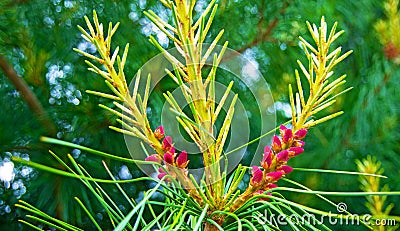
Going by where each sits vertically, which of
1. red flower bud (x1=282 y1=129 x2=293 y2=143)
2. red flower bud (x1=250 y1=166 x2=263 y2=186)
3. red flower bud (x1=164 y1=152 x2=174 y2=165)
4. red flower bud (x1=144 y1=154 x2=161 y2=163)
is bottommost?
red flower bud (x1=250 y1=166 x2=263 y2=186)

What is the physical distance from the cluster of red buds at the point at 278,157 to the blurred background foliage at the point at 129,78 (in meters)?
0.44

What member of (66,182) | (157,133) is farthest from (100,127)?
(157,133)

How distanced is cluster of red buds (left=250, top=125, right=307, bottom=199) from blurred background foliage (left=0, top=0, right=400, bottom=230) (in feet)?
1.44

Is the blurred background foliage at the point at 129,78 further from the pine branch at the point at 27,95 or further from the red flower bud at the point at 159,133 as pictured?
the red flower bud at the point at 159,133

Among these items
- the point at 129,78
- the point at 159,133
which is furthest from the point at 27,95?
the point at 159,133

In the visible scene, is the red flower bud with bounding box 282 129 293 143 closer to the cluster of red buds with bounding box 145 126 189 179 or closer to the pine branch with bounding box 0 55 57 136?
the cluster of red buds with bounding box 145 126 189 179

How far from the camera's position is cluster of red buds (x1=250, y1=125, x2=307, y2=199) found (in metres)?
0.28

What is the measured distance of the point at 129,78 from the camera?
75cm

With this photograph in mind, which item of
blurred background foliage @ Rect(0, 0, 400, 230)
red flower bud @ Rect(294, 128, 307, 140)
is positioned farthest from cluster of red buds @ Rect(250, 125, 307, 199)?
blurred background foliage @ Rect(0, 0, 400, 230)

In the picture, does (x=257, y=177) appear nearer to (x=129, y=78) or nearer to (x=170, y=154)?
(x=170, y=154)

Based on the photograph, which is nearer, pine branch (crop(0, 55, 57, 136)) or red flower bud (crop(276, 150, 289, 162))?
red flower bud (crop(276, 150, 289, 162))

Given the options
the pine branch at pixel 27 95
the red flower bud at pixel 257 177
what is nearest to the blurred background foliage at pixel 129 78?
the pine branch at pixel 27 95

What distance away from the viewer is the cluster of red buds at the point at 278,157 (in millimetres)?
282

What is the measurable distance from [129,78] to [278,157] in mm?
505
